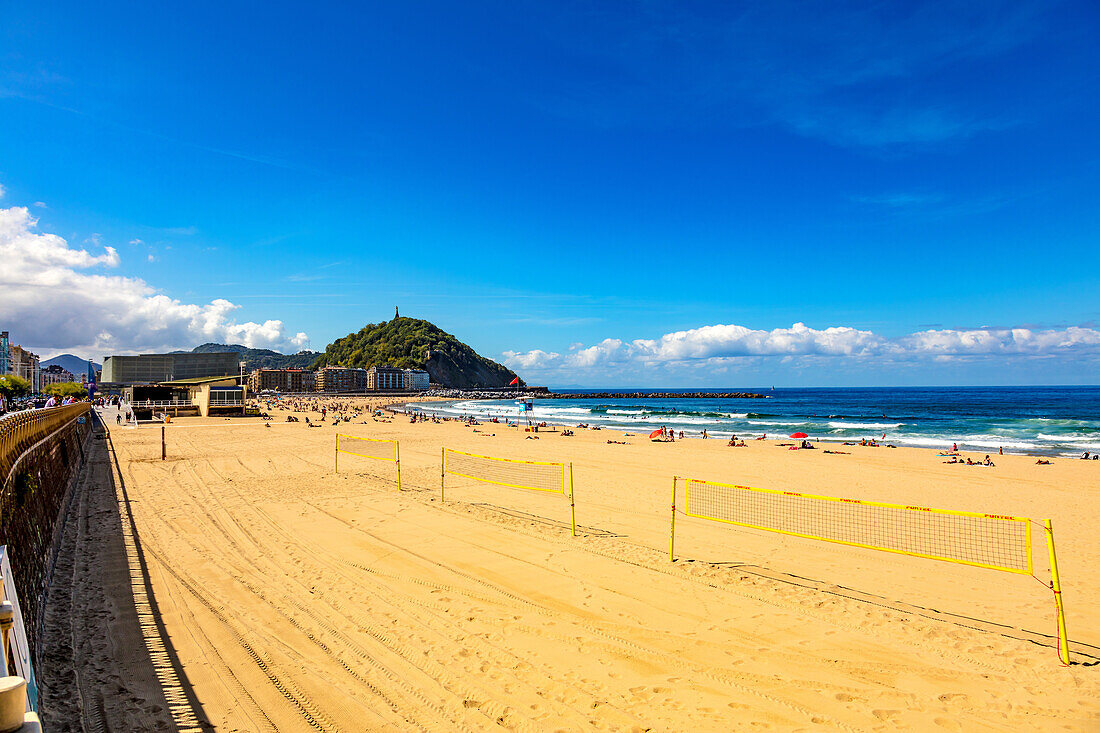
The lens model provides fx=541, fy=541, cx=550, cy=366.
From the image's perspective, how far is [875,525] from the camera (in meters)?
11.1

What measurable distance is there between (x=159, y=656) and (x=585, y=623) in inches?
170

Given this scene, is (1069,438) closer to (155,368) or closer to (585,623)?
(585,623)

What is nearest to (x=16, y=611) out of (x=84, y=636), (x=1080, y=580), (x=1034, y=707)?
(x=84, y=636)

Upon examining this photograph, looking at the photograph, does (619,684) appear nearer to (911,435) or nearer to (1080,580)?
(1080,580)

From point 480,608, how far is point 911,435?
40.7 m

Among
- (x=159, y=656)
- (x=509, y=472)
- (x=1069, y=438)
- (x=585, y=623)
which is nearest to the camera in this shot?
(x=159, y=656)

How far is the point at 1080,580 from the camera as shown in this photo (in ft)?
25.6

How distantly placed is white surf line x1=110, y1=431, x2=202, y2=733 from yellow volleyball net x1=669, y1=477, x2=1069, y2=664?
20.2 feet

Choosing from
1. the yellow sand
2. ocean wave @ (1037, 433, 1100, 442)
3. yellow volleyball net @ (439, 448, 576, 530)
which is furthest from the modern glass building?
ocean wave @ (1037, 433, 1100, 442)

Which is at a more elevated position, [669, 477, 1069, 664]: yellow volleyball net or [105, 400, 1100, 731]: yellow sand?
[105, 400, 1100, 731]: yellow sand

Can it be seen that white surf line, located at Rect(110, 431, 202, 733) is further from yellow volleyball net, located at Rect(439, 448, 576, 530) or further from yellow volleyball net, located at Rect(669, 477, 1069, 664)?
yellow volleyball net, located at Rect(439, 448, 576, 530)

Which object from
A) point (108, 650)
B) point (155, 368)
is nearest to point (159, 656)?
point (108, 650)

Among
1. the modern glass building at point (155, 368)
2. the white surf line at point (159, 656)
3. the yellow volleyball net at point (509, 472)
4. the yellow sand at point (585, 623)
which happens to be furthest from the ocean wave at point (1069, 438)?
the modern glass building at point (155, 368)

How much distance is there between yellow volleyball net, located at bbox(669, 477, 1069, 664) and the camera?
8930 millimetres
